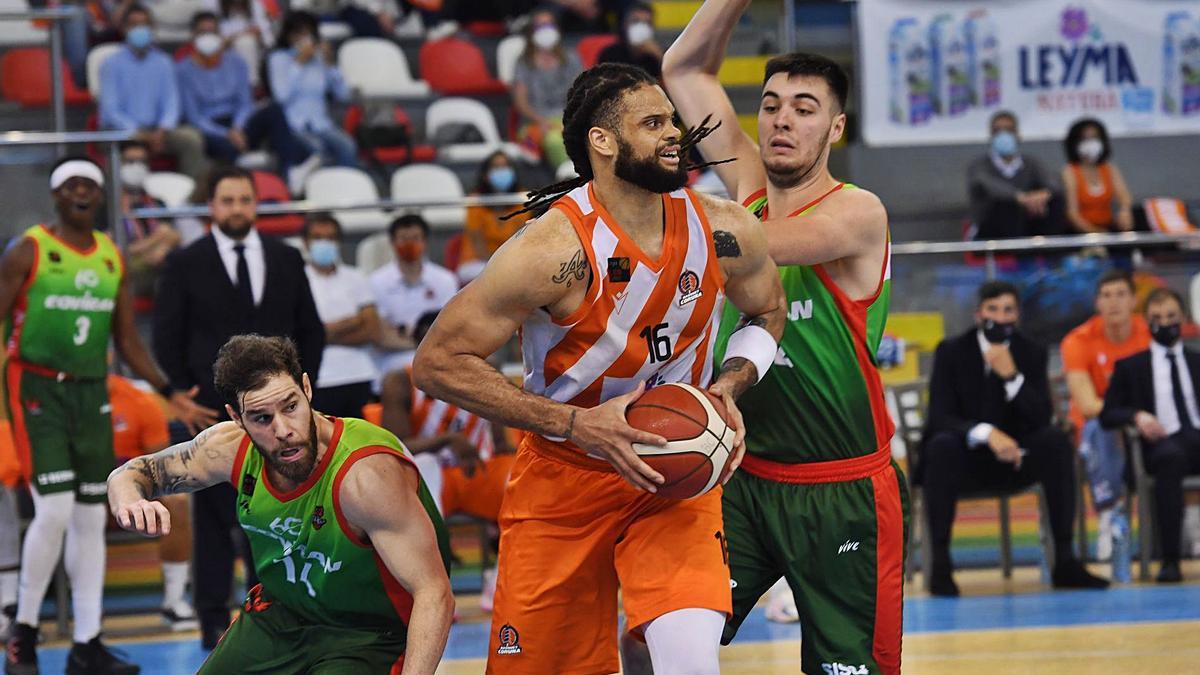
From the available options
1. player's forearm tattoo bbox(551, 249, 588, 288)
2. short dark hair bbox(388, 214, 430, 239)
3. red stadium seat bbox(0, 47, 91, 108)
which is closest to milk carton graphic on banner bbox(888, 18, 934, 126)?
short dark hair bbox(388, 214, 430, 239)

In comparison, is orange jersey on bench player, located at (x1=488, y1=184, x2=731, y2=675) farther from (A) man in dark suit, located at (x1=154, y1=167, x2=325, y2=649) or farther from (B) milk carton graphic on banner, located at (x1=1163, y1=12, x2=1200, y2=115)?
(B) milk carton graphic on banner, located at (x1=1163, y1=12, x2=1200, y2=115)

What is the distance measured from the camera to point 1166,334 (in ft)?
30.6

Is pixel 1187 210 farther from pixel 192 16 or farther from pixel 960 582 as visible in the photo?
pixel 192 16

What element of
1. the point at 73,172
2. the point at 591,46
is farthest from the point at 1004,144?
the point at 73,172

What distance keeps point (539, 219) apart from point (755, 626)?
470cm

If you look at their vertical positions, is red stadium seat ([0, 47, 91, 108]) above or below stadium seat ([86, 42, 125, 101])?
below

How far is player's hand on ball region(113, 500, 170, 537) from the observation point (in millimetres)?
4172

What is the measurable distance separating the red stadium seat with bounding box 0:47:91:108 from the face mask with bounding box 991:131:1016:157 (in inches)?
254

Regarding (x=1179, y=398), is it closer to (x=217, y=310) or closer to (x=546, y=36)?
(x=217, y=310)

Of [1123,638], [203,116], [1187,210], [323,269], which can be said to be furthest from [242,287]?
[1187,210]

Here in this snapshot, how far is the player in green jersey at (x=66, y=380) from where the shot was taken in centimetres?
738

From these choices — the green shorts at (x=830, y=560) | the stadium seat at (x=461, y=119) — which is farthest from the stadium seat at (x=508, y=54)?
the green shorts at (x=830, y=560)

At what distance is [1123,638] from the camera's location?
24.0 ft

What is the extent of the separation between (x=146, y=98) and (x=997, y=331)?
701cm
